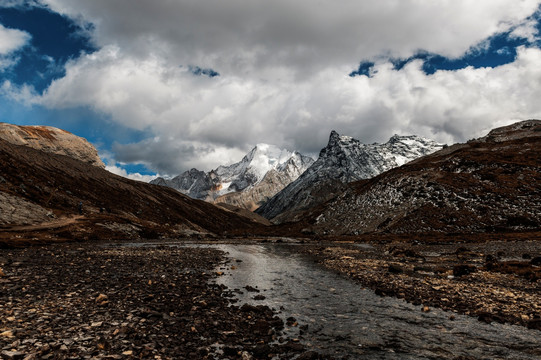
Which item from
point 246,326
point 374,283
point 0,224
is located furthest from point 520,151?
point 0,224

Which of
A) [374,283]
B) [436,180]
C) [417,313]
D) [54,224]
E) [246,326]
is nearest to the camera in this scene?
[246,326]

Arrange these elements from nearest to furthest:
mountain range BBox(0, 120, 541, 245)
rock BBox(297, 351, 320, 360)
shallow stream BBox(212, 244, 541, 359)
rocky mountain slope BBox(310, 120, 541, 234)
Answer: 1. rock BBox(297, 351, 320, 360)
2. shallow stream BBox(212, 244, 541, 359)
3. mountain range BBox(0, 120, 541, 245)
4. rocky mountain slope BBox(310, 120, 541, 234)

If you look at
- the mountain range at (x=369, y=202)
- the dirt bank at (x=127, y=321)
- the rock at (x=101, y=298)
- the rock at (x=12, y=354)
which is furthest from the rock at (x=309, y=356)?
the mountain range at (x=369, y=202)

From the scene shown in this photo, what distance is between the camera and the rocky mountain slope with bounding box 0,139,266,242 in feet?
211

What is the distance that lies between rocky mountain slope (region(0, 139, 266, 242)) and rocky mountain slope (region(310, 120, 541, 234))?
252ft

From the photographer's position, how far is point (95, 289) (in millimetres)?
20516

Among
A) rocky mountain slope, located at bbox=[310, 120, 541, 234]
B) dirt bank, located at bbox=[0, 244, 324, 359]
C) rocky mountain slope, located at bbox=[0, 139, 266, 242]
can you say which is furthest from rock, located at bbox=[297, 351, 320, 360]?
rocky mountain slope, located at bbox=[310, 120, 541, 234]

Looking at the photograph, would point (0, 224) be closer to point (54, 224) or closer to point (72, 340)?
point (54, 224)

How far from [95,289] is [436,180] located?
121 m

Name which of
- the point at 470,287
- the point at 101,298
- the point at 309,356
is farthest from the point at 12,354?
the point at 470,287

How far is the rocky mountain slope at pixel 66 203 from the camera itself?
64.4 meters

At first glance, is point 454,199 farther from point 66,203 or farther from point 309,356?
point 66,203

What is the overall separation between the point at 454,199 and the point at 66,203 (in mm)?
131876

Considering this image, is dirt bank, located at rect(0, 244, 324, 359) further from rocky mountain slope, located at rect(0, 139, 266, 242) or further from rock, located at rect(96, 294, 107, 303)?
rocky mountain slope, located at rect(0, 139, 266, 242)
